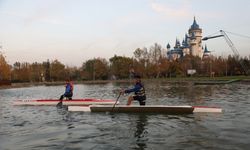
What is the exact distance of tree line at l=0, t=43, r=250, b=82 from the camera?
112375 millimetres

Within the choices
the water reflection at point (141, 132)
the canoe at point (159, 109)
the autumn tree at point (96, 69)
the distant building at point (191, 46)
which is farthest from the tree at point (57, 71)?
the water reflection at point (141, 132)

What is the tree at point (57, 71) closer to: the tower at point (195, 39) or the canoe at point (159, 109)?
the tower at point (195, 39)

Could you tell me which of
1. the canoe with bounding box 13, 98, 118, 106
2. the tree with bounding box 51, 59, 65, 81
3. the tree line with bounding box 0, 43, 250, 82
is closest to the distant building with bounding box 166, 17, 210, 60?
the tree line with bounding box 0, 43, 250, 82

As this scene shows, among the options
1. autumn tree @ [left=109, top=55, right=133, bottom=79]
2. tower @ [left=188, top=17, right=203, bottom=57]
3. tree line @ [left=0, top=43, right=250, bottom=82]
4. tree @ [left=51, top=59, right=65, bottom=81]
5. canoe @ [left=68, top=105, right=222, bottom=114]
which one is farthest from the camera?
tower @ [left=188, top=17, right=203, bottom=57]

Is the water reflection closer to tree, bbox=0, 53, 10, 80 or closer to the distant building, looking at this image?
tree, bbox=0, 53, 10, 80

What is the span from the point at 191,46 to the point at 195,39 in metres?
4.61

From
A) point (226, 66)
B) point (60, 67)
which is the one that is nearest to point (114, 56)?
point (60, 67)

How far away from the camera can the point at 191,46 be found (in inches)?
6791

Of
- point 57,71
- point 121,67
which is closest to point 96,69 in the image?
point 121,67

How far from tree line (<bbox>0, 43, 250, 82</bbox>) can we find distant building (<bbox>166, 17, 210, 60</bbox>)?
147 feet

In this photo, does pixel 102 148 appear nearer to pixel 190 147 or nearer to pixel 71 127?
pixel 190 147

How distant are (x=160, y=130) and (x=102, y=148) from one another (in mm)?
3748

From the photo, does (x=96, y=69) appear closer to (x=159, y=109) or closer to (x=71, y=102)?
(x=71, y=102)

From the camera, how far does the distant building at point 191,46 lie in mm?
171500
